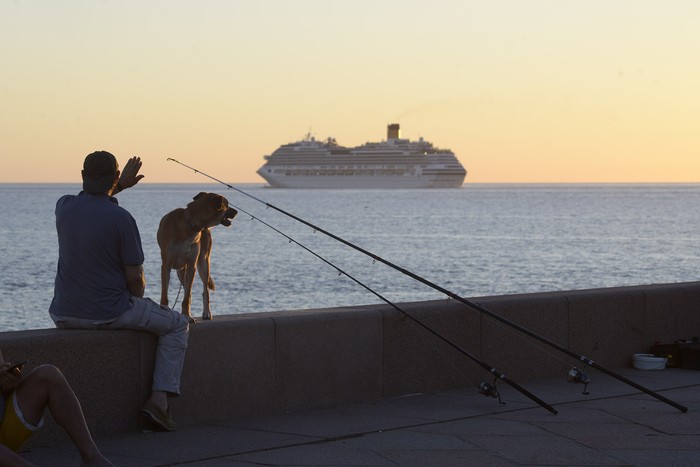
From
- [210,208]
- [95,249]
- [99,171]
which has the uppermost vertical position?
[99,171]

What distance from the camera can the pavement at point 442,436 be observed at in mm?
5641

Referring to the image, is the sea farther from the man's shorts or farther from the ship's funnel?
the ship's funnel

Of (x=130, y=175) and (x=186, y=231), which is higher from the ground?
(x=130, y=175)

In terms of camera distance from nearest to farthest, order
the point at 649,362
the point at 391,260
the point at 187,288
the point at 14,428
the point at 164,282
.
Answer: the point at 14,428, the point at 164,282, the point at 187,288, the point at 649,362, the point at 391,260

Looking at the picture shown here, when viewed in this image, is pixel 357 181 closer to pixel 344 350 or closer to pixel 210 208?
pixel 344 350

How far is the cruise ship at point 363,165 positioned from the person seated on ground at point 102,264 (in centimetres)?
14323

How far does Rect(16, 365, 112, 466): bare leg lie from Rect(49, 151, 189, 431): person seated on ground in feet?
3.68

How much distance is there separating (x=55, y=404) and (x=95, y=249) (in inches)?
46.6

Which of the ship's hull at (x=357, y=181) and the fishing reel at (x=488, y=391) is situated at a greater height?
the fishing reel at (x=488, y=391)

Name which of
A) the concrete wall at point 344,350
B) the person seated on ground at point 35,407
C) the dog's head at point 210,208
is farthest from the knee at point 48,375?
the dog's head at point 210,208

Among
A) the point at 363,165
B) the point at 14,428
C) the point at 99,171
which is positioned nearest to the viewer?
the point at 14,428

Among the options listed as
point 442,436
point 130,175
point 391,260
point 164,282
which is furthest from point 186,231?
point 391,260

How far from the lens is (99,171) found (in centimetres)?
573

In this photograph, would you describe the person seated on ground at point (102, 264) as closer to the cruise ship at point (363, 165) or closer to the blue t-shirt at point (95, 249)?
the blue t-shirt at point (95, 249)
